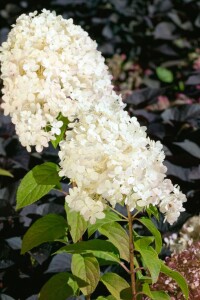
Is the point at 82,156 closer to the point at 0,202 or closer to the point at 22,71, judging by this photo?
the point at 22,71

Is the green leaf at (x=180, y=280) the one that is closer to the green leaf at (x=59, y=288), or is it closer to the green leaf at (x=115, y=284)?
the green leaf at (x=115, y=284)

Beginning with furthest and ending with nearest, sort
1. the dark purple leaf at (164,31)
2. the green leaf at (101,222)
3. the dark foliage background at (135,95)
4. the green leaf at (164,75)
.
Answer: the dark purple leaf at (164,31) < the green leaf at (164,75) < the dark foliage background at (135,95) < the green leaf at (101,222)

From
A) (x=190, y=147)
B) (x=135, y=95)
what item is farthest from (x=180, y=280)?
(x=135, y=95)

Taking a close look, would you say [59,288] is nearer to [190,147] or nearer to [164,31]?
[190,147]

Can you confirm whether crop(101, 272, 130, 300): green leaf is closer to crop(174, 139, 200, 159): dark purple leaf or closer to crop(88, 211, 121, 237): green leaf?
crop(88, 211, 121, 237): green leaf

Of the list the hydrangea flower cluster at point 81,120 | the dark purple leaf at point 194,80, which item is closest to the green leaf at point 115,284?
the hydrangea flower cluster at point 81,120

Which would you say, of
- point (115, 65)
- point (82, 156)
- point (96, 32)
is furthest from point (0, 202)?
point (96, 32)
